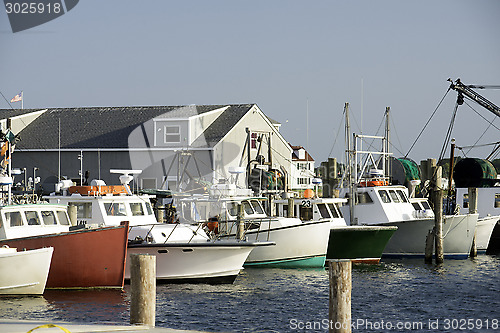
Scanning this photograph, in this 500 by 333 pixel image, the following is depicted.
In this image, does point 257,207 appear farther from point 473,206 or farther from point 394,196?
point 473,206

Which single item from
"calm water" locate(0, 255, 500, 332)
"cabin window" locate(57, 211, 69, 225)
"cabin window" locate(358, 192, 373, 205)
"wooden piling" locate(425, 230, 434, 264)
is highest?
"cabin window" locate(358, 192, 373, 205)

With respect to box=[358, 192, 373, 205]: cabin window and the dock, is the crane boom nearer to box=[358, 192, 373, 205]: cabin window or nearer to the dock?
box=[358, 192, 373, 205]: cabin window

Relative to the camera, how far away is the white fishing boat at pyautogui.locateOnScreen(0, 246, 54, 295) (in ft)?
67.5

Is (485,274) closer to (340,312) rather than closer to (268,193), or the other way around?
(268,193)

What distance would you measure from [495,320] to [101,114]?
32.0 meters

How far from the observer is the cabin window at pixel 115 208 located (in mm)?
25594

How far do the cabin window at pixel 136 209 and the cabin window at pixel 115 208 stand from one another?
32 centimetres

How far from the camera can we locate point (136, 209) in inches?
1033

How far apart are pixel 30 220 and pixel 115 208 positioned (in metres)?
3.35

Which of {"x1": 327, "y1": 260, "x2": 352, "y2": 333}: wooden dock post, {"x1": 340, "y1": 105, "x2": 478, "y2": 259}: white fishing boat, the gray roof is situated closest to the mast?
{"x1": 340, "y1": 105, "x2": 478, "y2": 259}: white fishing boat

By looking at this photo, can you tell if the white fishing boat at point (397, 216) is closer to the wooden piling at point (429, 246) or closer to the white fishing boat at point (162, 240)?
the wooden piling at point (429, 246)

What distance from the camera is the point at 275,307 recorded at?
21.1 metres

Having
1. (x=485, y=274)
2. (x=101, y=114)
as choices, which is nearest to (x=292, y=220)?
(x=485, y=274)

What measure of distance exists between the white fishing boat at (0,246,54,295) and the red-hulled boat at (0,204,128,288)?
0.89 meters
